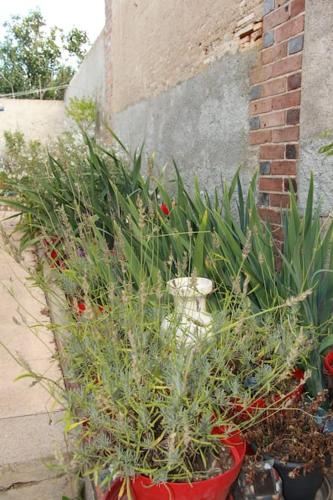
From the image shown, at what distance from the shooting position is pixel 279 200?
2.58m

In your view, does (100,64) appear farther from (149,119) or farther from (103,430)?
(103,430)

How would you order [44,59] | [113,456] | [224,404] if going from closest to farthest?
[113,456] < [224,404] < [44,59]

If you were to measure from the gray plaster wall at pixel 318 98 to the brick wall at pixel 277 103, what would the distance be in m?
0.06

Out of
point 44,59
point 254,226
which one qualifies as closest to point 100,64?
point 254,226

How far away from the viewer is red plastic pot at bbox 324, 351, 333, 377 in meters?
1.43

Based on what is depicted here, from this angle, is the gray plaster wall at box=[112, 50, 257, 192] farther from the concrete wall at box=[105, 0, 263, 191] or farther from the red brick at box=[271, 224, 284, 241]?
the red brick at box=[271, 224, 284, 241]

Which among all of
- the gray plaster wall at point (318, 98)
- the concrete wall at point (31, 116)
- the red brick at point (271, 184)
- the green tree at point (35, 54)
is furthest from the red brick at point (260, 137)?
the green tree at point (35, 54)

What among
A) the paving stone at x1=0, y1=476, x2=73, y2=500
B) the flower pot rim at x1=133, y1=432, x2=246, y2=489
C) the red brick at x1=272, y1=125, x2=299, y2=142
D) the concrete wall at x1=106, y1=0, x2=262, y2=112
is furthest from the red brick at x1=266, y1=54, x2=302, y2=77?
the paving stone at x1=0, y1=476, x2=73, y2=500

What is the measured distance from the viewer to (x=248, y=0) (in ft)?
9.48

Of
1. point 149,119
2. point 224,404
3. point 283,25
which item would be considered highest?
point 283,25

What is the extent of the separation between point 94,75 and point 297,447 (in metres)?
9.17

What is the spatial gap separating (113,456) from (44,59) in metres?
27.3

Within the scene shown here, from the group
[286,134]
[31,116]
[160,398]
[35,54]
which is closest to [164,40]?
[286,134]

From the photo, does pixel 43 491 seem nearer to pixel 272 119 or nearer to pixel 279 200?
pixel 279 200
